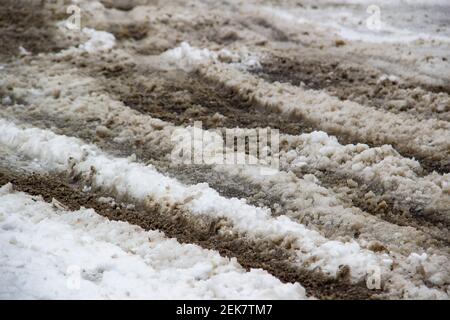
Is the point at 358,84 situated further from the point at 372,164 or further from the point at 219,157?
the point at 219,157

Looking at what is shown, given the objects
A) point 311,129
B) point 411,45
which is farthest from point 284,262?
point 411,45

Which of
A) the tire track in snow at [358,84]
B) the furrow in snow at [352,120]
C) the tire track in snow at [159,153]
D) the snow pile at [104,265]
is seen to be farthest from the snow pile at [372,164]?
the snow pile at [104,265]

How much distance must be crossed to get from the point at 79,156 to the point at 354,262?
473 centimetres

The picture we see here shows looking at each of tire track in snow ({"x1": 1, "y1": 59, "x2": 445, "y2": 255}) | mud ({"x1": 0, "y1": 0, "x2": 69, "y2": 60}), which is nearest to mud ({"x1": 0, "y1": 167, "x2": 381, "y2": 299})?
tire track in snow ({"x1": 1, "y1": 59, "x2": 445, "y2": 255})

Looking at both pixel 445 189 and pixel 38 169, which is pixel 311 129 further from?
pixel 38 169

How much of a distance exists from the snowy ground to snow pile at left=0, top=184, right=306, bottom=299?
2 cm

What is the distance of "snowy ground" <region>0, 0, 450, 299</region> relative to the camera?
617 centimetres

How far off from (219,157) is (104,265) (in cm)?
289

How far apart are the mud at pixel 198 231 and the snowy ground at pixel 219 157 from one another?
2cm

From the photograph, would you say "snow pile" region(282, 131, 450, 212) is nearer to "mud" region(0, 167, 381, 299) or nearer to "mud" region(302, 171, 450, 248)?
"mud" region(302, 171, 450, 248)

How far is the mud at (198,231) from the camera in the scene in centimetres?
604

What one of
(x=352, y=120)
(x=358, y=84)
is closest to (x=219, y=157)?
(x=352, y=120)

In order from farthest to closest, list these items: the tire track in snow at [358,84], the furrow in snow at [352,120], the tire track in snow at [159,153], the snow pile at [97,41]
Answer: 1. the snow pile at [97,41]
2. the tire track in snow at [358,84]
3. the furrow in snow at [352,120]
4. the tire track in snow at [159,153]

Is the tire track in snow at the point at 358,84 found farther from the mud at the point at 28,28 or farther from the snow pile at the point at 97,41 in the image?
the mud at the point at 28,28
